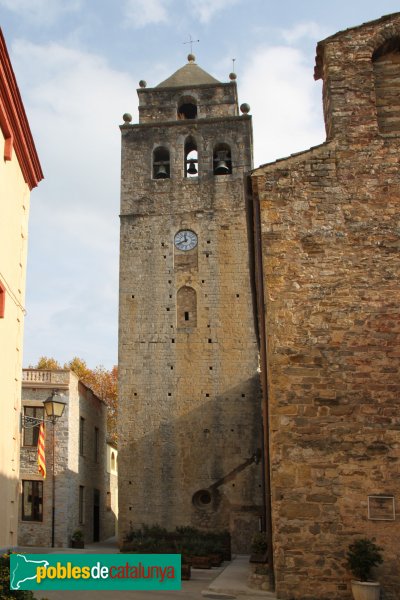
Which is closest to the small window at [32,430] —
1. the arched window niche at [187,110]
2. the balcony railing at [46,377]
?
the balcony railing at [46,377]

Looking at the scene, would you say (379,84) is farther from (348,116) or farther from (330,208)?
(330,208)

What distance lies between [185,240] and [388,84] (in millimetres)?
15134

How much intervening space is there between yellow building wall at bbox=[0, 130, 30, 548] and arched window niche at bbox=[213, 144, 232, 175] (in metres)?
16.0

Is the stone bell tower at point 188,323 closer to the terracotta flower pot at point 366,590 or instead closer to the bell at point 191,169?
the bell at point 191,169

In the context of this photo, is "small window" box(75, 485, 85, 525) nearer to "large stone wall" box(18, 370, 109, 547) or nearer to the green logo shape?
"large stone wall" box(18, 370, 109, 547)

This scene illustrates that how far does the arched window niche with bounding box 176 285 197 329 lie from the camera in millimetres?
25922

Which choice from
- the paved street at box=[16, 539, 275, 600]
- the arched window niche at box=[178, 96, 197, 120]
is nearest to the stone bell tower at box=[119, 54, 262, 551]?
the arched window niche at box=[178, 96, 197, 120]

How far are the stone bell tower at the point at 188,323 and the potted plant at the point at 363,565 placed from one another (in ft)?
44.2

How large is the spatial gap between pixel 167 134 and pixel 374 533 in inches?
847

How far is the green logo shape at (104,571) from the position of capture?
32.7 feet

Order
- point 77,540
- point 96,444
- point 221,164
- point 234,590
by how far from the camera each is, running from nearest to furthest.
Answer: point 234,590, point 77,540, point 221,164, point 96,444

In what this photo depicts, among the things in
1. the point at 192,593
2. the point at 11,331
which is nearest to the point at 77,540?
the point at 192,593

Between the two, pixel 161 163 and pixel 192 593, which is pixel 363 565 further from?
pixel 161 163

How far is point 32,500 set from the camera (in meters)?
23.7
